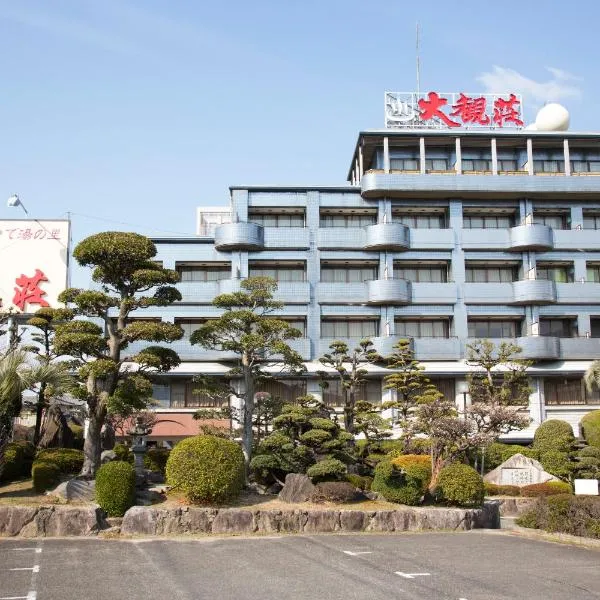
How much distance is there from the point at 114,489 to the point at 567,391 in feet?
115

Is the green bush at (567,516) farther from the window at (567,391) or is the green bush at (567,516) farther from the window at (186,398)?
the window at (186,398)

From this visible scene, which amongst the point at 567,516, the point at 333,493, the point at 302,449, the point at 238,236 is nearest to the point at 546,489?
the point at 567,516

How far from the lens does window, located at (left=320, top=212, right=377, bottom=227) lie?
163 feet

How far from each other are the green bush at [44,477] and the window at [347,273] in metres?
27.2

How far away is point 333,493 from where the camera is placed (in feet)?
77.7

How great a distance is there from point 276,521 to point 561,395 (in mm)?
31487

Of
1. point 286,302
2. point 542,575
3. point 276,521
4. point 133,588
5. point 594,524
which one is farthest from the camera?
point 286,302

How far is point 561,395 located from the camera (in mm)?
47688

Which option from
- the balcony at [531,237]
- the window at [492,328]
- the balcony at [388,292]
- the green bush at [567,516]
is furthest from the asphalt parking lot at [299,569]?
the balcony at [531,237]

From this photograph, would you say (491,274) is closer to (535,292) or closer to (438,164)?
(535,292)

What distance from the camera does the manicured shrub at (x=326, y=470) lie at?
2411 centimetres

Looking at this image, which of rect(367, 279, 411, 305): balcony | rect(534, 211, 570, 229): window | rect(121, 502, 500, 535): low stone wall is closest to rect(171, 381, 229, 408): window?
rect(367, 279, 411, 305): balcony

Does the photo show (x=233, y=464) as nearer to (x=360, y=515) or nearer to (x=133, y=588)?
(x=360, y=515)

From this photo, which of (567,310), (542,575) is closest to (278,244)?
(567,310)
